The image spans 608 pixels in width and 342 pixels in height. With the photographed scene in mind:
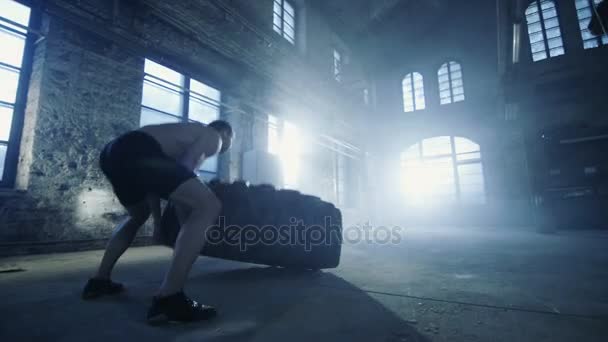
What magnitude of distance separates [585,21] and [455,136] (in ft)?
16.2

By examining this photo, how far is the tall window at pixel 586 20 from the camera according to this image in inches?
328

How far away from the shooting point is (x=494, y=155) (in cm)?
944

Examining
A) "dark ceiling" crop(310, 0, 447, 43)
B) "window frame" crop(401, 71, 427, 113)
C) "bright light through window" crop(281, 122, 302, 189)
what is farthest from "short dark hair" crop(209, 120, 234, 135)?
"window frame" crop(401, 71, 427, 113)

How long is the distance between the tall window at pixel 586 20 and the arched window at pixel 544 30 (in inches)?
20.8

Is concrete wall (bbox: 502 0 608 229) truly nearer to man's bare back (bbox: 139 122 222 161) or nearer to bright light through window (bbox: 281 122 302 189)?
bright light through window (bbox: 281 122 302 189)

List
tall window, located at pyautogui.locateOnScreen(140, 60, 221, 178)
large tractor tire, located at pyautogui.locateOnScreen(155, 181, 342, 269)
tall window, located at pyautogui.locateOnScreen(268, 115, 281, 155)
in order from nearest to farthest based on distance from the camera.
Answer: large tractor tire, located at pyautogui.locateOnScreen(155, 181, 342, 269)
tall window, located at pyautogui.locateOnScreen(140, 60, 221, 178)
tall window, located at pyautogui.locateOnScreen(268, 115, 281, 155)

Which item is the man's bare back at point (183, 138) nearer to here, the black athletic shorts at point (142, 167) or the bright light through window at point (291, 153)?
the black athletic shorts at point (142, 167)

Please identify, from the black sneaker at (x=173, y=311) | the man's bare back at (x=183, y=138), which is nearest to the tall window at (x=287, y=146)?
the man's bare back at (x=183, y=138)

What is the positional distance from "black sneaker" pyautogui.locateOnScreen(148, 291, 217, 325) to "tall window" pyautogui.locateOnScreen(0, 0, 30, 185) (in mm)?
3394

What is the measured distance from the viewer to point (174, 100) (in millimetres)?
4641

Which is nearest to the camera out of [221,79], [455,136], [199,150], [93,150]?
[199,150]

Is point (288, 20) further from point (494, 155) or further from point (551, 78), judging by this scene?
point (494, 155)

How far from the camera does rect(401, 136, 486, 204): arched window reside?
9.83 m

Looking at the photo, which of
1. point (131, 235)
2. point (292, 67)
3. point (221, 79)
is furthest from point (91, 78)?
point (292, 67)
